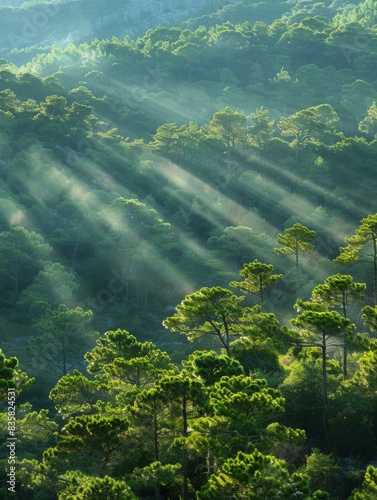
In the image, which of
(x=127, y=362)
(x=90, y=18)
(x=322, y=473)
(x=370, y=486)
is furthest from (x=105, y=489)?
(x=90, y=18)

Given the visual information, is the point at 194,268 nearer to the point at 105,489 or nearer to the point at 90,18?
the point at 105,489

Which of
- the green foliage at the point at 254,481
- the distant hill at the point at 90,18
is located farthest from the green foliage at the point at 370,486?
the distant hill at the point at 90,18

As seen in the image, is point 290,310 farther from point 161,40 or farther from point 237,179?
point 161,40

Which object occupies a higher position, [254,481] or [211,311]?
[211,311]

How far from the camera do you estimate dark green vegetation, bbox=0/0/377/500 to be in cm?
1789

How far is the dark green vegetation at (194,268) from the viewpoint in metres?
17.9

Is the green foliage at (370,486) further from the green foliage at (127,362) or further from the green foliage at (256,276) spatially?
the green foliage at (256,276)

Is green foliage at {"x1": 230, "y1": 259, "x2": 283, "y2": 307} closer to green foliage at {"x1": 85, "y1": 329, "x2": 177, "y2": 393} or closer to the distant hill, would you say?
green foliage at {"x1": 85, "y1": 329, "x2": 177, "y2": 393}

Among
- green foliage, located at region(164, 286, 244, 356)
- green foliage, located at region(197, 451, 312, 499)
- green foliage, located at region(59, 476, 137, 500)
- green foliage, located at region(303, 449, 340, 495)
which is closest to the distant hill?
green foliage, located at region(164, 286, 244, 356)

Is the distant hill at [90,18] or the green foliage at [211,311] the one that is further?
the distant hill at [90,18]

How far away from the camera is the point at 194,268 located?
48188mm

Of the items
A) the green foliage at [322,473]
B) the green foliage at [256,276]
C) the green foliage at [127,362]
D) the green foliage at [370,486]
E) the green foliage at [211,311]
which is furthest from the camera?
the green foliage at [256,276]

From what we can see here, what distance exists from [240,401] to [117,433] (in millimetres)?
4060

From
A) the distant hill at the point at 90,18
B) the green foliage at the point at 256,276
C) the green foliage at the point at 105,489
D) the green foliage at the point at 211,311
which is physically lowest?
the green foliage at the point at 105,489
